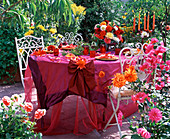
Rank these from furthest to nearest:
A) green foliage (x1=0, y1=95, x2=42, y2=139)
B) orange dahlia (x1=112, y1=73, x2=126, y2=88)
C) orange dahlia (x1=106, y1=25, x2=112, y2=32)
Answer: orange dahlia (x1=106, y1=25, x2=112, y2=32), orange dahlia (x1=112, y1=73, x2=126, y2=88), green foliage (x1=0, y1=95, x2=42, y2=139)

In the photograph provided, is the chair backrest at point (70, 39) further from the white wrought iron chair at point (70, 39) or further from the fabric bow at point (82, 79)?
the fabric bow at point (82, 79)

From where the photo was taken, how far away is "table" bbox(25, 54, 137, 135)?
7.70 feet

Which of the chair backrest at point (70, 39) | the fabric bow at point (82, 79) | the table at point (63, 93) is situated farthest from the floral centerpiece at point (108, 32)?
the chair backrest at point (70, 39)

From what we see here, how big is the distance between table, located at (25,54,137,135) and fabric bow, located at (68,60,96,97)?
0.04 meters

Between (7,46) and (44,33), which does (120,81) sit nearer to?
(44,33)

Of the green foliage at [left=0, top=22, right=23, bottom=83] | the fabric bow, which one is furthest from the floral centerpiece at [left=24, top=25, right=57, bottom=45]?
the fabric bow

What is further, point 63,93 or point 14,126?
point 63,93

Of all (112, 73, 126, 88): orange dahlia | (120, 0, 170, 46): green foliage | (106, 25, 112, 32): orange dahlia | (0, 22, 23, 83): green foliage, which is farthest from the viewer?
(0, 22, 23, 83): green foliage

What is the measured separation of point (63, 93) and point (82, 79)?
10.6 inches

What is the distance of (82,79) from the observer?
2326mm

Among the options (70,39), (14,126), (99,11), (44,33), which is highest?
(99,11)

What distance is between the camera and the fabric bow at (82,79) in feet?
7.55

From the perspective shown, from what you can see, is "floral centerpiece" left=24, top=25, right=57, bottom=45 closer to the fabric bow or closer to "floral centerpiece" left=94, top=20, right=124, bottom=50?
"floral centerpiece" left=94, top=20, right=124, bottom=50

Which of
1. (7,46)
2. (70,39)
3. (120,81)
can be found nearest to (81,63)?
(120,81)
